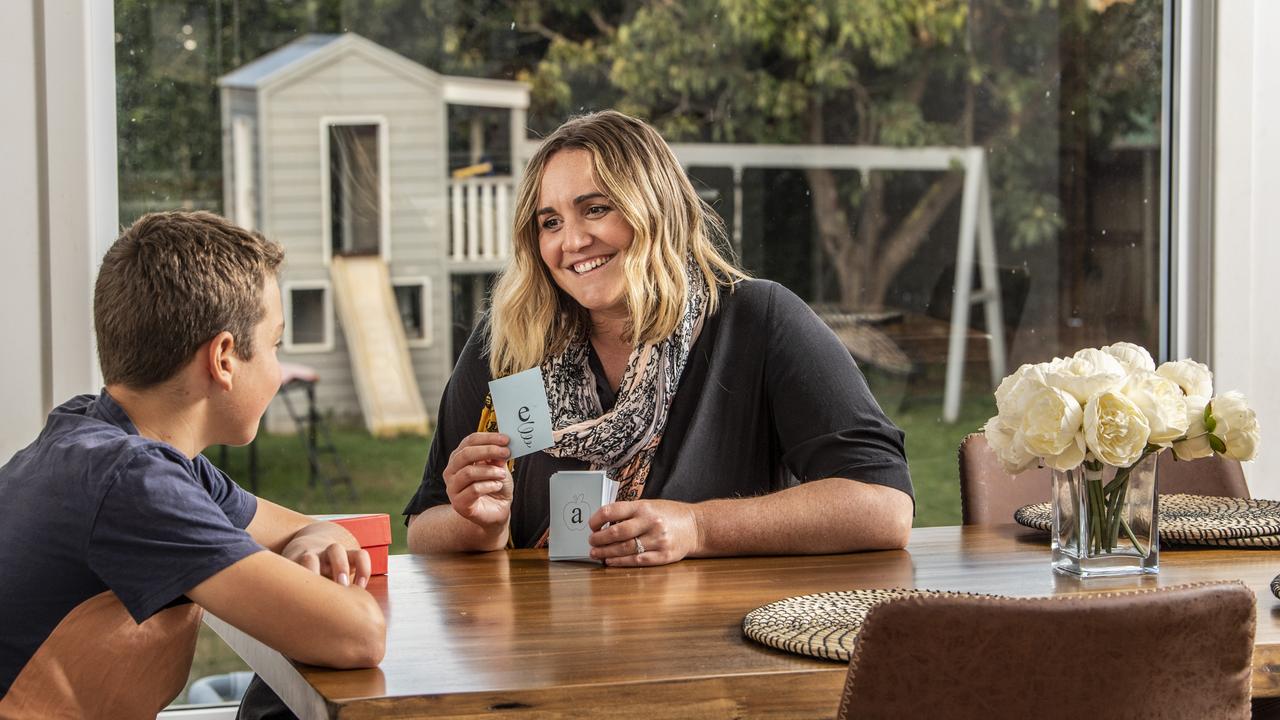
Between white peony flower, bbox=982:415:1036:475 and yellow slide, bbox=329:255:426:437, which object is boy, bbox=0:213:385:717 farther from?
yellow slide, bbox=329:255:426:437

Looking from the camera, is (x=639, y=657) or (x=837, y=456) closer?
(x=639, y=657)

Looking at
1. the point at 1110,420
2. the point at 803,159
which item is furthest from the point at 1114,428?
the point at 803,159

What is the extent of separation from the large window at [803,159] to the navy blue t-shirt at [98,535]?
183 cm

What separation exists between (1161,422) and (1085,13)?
218 cm

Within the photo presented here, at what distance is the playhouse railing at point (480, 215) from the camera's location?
10.5ft

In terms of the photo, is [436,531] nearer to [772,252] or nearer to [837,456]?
[837,456]

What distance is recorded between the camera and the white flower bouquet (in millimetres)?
1519

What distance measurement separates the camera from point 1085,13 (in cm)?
337

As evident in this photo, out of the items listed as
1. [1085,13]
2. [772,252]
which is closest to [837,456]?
[772,252]

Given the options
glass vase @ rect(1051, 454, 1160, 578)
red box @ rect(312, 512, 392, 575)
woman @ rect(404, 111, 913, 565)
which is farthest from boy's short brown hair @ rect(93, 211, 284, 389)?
glass vase @ rect(1051, 454, 1160, 578)

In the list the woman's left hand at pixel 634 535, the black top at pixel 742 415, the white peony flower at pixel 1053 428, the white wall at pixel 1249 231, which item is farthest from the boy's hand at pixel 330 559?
the white wall at pixel 1249 231

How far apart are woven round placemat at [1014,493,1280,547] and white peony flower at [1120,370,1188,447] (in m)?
0.34

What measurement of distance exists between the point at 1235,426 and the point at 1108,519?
7.7 inches

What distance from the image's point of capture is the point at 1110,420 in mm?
1517
